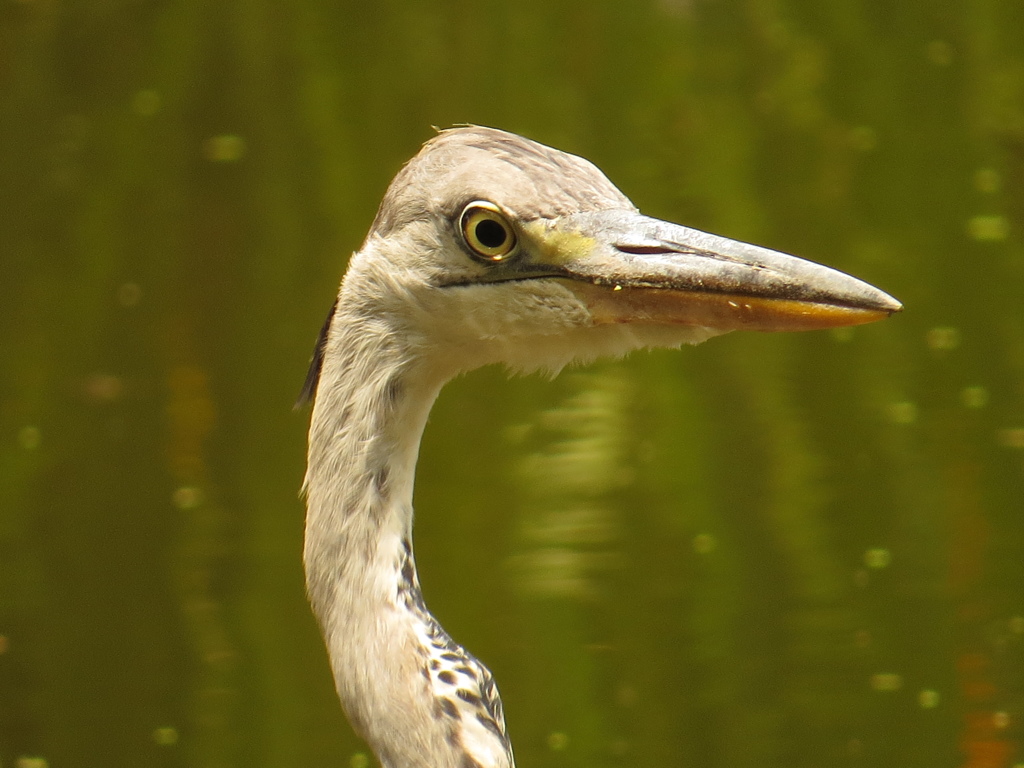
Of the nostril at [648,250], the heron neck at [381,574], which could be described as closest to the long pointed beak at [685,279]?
the nostril at [648,250]

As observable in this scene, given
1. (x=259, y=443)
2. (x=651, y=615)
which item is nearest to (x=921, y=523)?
(x=651, y=615)

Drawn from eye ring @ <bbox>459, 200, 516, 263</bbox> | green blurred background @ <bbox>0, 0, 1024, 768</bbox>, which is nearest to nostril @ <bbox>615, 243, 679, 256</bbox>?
eye ring @ <bbox>459, 200, 516, 263</bbox>

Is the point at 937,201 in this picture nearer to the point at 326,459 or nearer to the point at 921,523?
the point at 921,523

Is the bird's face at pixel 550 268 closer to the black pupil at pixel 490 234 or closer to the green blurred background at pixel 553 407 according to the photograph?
the black pupil at pixel 490 234

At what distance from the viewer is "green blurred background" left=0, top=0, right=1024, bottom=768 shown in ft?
15.5

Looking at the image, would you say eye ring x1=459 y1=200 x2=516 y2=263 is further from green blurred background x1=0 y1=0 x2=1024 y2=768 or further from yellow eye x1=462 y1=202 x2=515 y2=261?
green blurred background x1=0 y1=0 x2=1024 y2=768

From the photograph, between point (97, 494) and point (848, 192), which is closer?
point (97, 494)

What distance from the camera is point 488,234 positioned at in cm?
225

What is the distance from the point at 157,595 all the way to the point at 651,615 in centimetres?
178

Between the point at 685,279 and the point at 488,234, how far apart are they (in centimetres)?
32

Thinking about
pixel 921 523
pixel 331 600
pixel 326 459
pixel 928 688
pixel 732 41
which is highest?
pixel 732 41

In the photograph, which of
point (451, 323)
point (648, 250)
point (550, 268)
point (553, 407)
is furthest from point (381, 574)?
point (553, 407)

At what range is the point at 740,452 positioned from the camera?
571 cm

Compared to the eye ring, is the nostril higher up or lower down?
lower down
